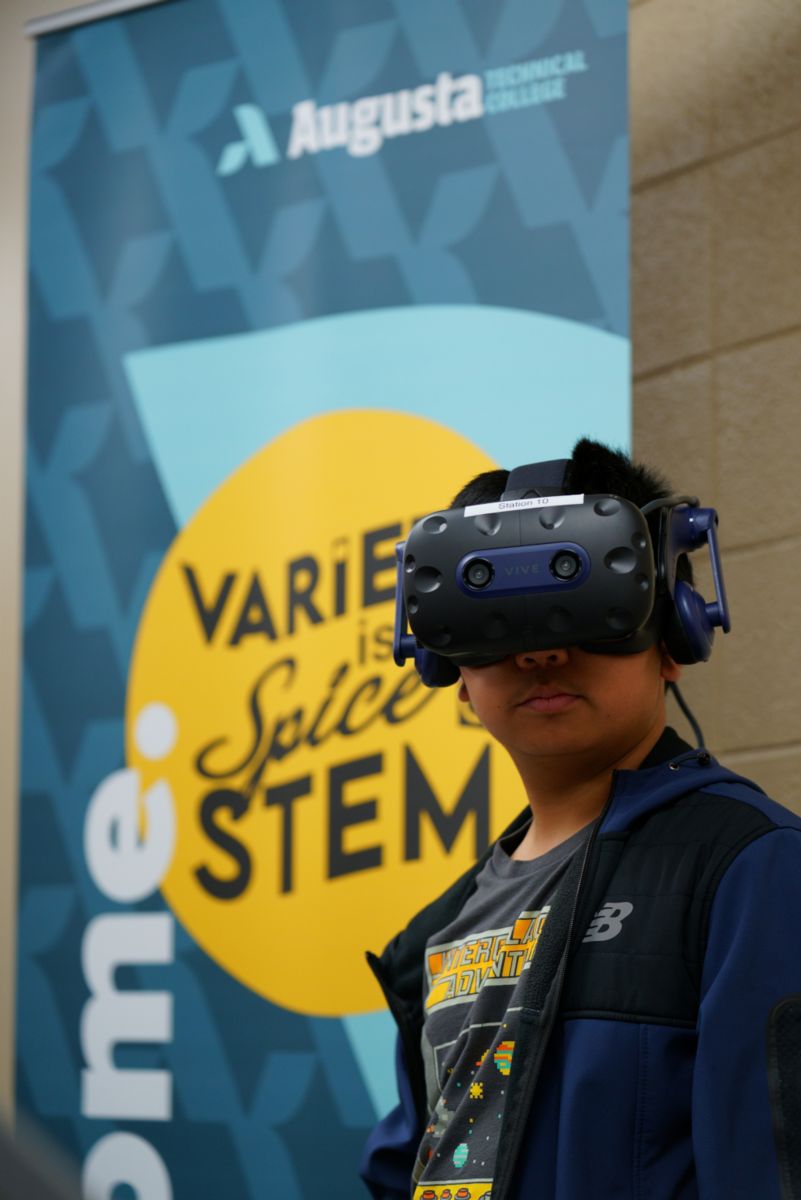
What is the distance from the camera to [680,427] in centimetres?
182

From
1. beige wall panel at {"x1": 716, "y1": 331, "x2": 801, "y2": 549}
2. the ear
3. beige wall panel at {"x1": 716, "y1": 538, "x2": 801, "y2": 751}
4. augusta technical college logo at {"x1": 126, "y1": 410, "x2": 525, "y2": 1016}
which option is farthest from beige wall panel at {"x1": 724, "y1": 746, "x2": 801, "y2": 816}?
the ear

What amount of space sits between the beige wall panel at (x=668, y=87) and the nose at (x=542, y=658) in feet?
3.35

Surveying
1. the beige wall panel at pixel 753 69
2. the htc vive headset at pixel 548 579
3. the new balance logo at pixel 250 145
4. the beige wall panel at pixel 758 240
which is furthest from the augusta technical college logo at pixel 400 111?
the htc vive headset at pixel 548 579

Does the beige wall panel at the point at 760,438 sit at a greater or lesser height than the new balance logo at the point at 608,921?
greater

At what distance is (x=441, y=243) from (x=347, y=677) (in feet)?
2.18

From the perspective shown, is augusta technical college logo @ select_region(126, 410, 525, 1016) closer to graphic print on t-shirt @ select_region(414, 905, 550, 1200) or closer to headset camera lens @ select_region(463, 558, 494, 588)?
graphic print on t-shirt @ select_region(414, 905, 550, 1200)

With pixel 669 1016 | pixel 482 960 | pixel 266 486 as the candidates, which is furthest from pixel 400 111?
pixel 669 1016

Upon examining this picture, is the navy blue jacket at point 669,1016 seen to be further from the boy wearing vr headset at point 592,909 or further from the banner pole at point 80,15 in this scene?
the banner pole at point 80,15

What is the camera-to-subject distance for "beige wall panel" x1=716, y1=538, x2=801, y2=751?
1.66 meters

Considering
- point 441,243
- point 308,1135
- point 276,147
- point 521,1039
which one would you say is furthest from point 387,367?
point 521,1039

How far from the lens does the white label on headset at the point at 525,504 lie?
3.33ft

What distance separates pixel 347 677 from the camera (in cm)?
219

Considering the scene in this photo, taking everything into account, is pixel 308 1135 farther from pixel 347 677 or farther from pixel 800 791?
pixel 800 791

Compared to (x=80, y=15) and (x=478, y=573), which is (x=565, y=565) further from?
(x=80, y=15)
